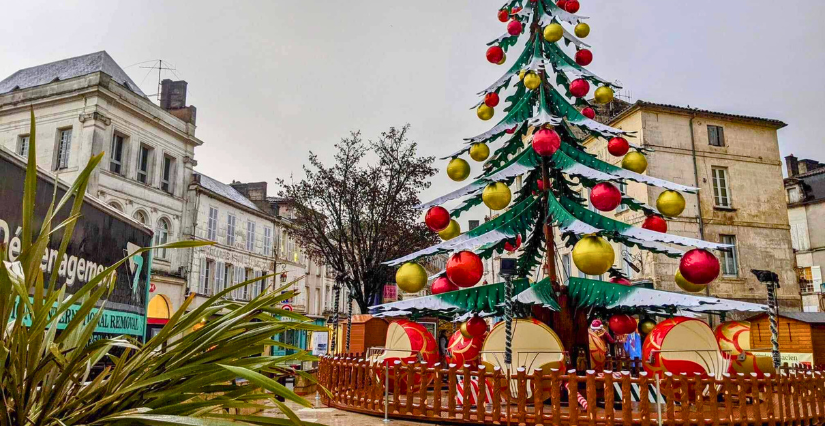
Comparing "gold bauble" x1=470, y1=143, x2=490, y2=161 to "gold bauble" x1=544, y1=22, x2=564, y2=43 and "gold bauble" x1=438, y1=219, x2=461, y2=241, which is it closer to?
"gold bauble" x1=438, y1=219, x2=461, y2=241

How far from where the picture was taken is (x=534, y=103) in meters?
11.5

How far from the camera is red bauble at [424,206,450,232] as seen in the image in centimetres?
1023

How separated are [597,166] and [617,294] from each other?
8.11 feet

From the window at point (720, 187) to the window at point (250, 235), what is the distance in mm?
29393

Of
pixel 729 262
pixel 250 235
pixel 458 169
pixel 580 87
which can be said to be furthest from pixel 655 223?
pixel 250 235

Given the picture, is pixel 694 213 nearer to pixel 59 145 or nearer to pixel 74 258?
pixel 74 258

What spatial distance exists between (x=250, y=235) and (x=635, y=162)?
113ft

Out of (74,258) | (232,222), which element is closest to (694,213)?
(74,258)

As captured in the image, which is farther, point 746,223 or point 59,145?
point 59,145

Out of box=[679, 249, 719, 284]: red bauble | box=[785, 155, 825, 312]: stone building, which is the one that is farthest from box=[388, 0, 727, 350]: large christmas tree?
box=[785, 155, 825, 312]: stone building

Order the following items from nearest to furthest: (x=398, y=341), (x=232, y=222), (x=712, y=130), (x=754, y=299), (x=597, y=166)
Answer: (x=597, y=166) → (x=398, y=341) → (x=754, y=299) → (x=712, y=130) → (x=232, y=222)

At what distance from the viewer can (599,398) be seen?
977 centimetres

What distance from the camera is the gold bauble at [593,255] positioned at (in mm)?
8172

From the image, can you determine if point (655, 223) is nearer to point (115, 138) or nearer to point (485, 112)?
point (485, 112)
